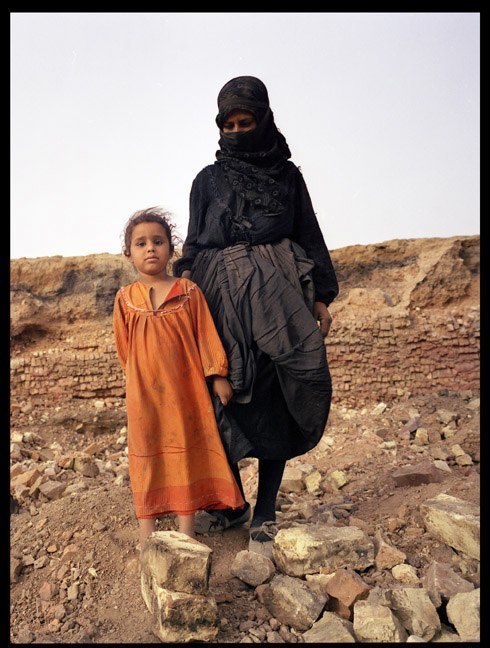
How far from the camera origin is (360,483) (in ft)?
14.1

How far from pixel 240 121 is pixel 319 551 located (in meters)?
2.01

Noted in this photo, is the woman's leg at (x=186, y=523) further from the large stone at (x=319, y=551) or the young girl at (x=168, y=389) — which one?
the large stone at (x=319, y=551)

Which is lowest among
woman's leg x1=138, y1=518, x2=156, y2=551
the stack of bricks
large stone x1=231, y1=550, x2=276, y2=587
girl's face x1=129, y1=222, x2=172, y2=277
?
large stone x1=231, y1=550, x2=276, y2=587

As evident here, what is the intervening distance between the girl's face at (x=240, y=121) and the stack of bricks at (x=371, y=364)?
6.03m

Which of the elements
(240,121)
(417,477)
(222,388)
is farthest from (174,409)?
(417,477)

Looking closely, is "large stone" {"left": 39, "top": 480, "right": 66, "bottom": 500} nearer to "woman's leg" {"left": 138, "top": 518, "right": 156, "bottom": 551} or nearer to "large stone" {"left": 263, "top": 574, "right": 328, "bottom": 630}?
"woman's leg" {"left": 138, "top": 518, "right": 156, "bottom": 551}

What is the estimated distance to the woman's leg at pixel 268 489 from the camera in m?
2.77

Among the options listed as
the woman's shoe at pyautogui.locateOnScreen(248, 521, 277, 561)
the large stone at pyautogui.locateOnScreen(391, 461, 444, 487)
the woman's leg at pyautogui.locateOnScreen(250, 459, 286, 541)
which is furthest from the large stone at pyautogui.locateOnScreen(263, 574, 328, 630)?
the large stone at pyautogui.locateOnScreen(391, 461, 444, 487)

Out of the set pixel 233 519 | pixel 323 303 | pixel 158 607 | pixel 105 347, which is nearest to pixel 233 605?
pixel 158 607

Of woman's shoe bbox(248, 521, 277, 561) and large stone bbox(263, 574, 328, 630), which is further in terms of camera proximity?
woman's shoe bbox(248, 521, 277, 561)

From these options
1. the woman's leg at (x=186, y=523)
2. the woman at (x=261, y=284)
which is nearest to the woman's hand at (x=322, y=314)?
the woman at (x=261, y=284)

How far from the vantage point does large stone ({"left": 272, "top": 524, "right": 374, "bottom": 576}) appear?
2.34 m

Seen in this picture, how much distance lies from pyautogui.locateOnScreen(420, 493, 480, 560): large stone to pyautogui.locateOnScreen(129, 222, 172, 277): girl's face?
1772 millimetres

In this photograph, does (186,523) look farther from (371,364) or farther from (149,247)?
(371,364)
